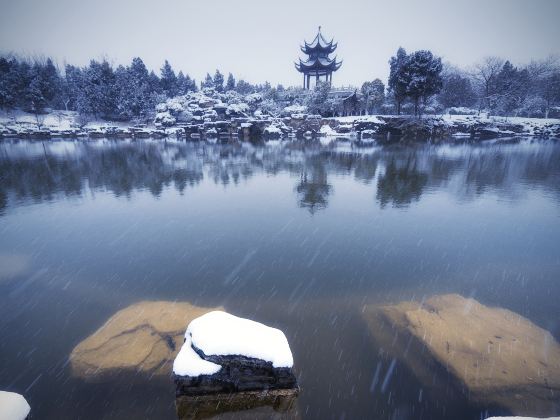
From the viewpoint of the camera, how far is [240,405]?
15.5 feet

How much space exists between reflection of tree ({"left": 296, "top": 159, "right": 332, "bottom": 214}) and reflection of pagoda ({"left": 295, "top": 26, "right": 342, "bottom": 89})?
46045 mm

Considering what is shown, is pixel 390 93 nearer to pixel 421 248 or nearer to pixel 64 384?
pixel 421 248

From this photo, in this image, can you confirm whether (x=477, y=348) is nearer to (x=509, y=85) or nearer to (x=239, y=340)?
(x=239, y=340)

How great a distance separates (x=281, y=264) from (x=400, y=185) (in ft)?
41.9

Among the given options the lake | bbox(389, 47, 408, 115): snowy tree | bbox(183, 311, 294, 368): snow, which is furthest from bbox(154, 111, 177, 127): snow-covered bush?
bbox(183, 311, 294, 368): snow

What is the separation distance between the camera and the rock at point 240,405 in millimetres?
4641

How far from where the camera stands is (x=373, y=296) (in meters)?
7.93

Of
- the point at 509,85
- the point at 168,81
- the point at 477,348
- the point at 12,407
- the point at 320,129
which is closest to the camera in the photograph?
the point at 12,407

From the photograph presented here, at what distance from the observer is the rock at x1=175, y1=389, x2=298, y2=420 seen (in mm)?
4641

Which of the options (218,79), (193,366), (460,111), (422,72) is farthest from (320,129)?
(193,366)

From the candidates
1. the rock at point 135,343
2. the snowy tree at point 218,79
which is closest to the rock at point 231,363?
the rock at point 135,343

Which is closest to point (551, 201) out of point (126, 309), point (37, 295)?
point (126, 309)

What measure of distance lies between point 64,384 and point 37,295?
3.89 meters

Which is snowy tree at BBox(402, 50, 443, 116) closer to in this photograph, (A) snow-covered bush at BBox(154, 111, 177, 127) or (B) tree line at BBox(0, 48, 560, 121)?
(B) tree line at BBox(0, 48, 560, 121)
